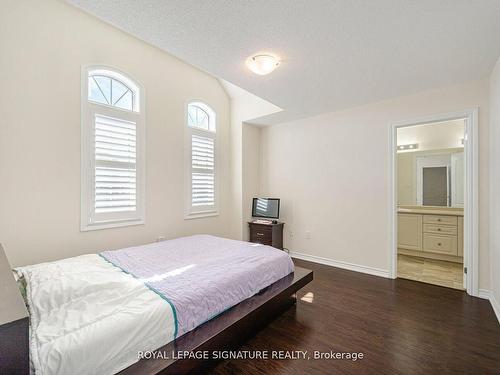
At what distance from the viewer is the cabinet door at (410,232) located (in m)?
4.38

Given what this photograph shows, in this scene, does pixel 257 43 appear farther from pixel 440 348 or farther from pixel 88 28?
pixel 440 348

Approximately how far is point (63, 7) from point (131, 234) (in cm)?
275

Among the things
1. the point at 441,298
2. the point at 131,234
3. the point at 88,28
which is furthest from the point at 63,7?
the point at 441,298

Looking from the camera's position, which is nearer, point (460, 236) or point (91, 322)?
point (91, 322)

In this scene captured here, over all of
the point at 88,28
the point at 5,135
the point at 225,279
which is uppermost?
the point at 88,28

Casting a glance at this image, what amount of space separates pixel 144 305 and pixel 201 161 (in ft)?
9.71

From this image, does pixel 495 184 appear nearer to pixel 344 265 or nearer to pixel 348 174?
pixel 348 174

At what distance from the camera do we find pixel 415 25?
1.87 meters

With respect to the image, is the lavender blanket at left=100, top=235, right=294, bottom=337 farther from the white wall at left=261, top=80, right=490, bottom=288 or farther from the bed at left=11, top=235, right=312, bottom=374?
the white wall at left=261, top=80, right=490, bottom=288

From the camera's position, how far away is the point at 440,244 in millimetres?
4113

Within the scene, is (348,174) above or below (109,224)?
above

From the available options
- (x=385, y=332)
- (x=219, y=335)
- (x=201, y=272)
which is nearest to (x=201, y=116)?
(x=201, y=272)

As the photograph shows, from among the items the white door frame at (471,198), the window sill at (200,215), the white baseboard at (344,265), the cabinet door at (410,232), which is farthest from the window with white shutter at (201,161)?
the cabinet door at (410,232)

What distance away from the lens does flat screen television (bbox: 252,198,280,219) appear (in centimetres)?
435
